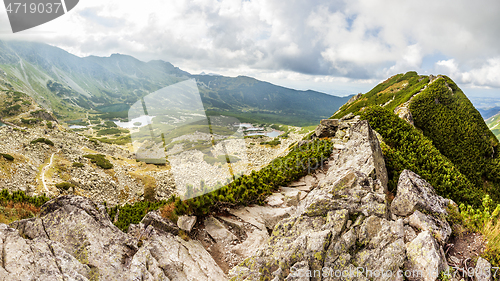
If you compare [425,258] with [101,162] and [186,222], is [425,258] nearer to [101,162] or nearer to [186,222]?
→ [186,222]

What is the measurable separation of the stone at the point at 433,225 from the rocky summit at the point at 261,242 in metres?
0.03

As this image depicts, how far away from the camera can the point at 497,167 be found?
70.5 ft

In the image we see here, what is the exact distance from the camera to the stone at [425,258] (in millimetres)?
4934

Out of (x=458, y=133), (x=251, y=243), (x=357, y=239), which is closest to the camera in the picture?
(x=357, y=239)

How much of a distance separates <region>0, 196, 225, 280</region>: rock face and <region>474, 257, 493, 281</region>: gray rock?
6.30 metres

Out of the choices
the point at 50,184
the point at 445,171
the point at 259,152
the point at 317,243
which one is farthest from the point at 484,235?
the point at 259,152

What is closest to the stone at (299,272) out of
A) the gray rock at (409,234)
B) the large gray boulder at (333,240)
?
the large gray boulder at (333,240)

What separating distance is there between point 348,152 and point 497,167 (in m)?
23.0

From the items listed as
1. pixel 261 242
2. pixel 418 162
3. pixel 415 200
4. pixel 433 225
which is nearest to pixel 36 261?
pixel 261 242

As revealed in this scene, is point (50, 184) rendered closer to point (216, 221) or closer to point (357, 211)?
point (216, 221)

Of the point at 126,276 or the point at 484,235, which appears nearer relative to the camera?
the point at 126,276

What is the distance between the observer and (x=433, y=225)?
20.3 ft

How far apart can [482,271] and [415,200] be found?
2376 millimetres

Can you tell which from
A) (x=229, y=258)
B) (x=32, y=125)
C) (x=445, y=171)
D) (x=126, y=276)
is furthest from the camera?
(x=32, y=125)
